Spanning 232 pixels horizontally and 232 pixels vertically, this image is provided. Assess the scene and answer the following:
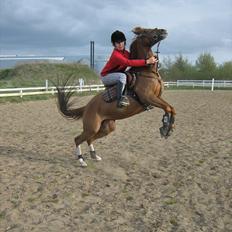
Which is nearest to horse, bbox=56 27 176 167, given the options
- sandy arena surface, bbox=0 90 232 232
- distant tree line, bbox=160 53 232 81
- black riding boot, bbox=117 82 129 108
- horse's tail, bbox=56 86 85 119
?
black riding boot, bbox=117 82 129 108

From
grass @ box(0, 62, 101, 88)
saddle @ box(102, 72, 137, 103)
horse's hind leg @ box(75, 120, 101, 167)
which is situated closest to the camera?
saddle @ box(102, 72, 137, 103)

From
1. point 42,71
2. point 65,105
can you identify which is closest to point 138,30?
point 65,105

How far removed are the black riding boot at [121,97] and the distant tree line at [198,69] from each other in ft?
192

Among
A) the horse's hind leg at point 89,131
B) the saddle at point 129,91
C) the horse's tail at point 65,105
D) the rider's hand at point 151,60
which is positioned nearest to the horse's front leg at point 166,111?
the saddle at point 129,91

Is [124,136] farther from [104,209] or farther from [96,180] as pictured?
[104,209]

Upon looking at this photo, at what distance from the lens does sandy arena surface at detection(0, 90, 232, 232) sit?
4.46 metres

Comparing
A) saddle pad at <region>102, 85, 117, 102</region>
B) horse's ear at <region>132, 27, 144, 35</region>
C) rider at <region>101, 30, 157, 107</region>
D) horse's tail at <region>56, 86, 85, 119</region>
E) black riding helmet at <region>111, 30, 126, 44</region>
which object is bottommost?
horse's tail at <region>56, 86, 85, 119</region>

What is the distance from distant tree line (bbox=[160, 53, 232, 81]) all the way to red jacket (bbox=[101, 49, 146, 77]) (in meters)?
58.1

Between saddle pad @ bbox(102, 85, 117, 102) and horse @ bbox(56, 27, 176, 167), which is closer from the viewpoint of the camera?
horse @ bbox(56, 27, 176, 167)

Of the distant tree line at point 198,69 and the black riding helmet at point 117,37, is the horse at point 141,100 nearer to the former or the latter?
the black riding helmet at point 117,37

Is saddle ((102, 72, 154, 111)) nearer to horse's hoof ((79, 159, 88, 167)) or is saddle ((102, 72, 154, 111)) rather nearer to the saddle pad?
the saddle pad

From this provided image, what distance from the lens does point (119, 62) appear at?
20.9 ft

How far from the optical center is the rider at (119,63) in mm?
6311

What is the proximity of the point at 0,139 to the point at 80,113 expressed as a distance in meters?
3.14
